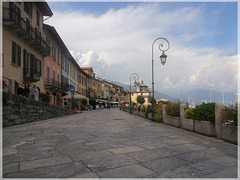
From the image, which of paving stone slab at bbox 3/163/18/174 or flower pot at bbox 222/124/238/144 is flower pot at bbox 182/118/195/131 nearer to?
flower pot at bbox 222/124/238/144

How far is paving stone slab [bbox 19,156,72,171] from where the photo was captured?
141 inches

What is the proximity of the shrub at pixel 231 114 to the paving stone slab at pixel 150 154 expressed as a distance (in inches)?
106

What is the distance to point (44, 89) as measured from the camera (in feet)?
76.6

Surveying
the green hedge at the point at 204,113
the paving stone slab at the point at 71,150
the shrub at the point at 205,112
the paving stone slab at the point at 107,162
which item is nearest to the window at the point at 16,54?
the paving stone slab at the point at 71,150

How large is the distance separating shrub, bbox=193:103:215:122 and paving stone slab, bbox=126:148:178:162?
3.34 m

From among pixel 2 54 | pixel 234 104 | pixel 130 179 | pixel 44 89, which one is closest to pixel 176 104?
pixel 234 104

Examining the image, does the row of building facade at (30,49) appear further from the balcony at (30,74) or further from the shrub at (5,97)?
the shrub at (5,97)

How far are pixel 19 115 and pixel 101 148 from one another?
7276 millimetres

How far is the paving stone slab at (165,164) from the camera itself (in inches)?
141

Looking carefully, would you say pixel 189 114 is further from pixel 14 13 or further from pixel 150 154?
pixel 14 13

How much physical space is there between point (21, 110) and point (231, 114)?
32.0 feet

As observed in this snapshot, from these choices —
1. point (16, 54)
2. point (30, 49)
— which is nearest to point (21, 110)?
point (16, 54)

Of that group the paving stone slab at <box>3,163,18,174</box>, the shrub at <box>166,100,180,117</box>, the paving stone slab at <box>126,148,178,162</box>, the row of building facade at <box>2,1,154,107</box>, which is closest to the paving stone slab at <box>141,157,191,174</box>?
the paving stone slab at <box>126,148,178,162</box>

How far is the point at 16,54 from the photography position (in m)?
16.0
